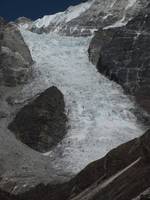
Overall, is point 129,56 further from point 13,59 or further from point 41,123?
point 41,123

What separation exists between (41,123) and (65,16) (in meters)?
44.0

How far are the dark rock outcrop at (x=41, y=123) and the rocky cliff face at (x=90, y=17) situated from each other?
27409 mm

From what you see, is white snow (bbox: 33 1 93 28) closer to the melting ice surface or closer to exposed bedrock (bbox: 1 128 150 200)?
the melting ice surface

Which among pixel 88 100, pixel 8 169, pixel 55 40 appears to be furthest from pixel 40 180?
pixel 55 40

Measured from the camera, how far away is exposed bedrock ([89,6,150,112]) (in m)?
46.5

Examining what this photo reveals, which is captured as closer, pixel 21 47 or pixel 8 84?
pixel 8 84

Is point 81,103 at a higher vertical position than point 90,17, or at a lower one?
higher

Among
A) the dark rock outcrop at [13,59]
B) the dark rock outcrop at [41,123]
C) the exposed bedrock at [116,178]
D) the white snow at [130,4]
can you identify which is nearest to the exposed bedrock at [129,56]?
the dark rock outcrop at [13,59]

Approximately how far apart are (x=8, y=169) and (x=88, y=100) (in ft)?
44.1

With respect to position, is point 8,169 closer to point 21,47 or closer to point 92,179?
point 92,179

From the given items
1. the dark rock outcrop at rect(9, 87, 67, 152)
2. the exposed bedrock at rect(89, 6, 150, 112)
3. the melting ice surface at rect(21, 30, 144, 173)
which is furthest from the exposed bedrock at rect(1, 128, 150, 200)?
the exposed bedrock at rect(89, 6, 150, 112)

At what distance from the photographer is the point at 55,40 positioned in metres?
61.5

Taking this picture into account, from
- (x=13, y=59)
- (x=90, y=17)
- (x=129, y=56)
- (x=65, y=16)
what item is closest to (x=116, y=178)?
(x=13, y=59)

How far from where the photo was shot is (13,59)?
49.2 m
